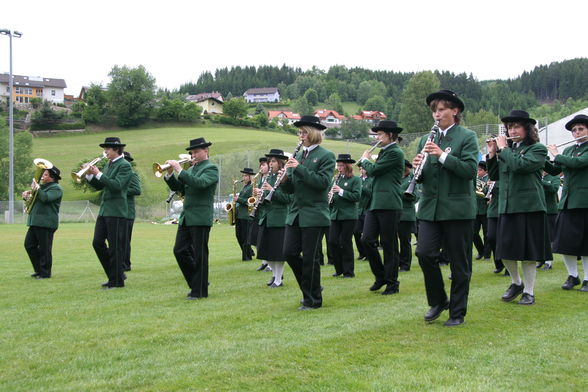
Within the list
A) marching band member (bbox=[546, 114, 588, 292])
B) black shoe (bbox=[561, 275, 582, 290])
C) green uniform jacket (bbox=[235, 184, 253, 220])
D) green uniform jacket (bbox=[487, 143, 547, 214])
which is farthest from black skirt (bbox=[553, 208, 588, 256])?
green uniform jacket (bbox=[235, 184, 253, 220])

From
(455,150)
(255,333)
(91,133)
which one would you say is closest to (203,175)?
(255,333)

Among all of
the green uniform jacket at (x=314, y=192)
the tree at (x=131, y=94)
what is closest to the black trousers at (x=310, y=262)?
the green uniform jacket at (x=314, y=192)

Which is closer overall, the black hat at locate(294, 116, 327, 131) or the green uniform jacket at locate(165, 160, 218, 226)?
the black hat at locate(294, 116, 327, 131)

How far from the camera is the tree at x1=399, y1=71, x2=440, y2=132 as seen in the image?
294 feet

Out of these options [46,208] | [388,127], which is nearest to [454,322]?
[388,127]

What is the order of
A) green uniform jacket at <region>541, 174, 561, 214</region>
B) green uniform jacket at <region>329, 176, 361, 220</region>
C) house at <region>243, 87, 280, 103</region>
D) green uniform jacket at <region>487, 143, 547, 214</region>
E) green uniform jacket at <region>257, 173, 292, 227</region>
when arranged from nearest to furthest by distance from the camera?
1. green uniform jacket at <region>487, 143, 547, 214</region>
2. green uniform jacket at <region>257, 173, 292, 227</region>
3. green uniform jacket at <region>541, 174, 561, 214</region>
4. green uniform jacket at <region>329, 176, 361, 220</region>
5. house at <region>243, 87, 280, 103</region>

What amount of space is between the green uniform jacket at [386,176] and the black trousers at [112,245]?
4.54 meters

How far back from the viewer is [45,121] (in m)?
90.9

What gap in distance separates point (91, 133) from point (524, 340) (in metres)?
91.9

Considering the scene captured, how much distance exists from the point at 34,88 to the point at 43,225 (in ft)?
483

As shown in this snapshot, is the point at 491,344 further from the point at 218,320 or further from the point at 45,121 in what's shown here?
the point at 45,121

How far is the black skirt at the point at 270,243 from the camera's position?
10758mm

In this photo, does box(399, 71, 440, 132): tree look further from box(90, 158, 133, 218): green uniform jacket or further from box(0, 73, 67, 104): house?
box(0, 73, 67, 104): house

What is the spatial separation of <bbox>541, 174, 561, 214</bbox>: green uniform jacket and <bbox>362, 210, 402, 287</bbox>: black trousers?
387 centimetres
